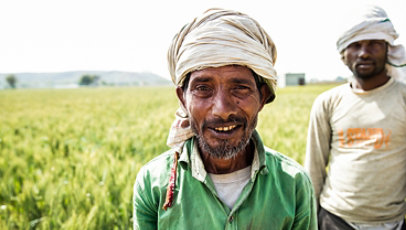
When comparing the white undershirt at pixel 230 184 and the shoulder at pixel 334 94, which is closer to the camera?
the white undershirt at pixel 230 184

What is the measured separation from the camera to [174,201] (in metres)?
1.26

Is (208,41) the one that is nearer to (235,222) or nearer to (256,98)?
(256,98)

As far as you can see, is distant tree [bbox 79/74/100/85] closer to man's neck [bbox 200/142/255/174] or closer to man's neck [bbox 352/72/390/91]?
man's neck [bbox 352/72/390/91]

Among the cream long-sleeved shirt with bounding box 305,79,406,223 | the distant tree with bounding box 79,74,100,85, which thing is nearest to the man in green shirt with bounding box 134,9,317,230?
the cream long-sleeved shirt with bounding box 305,79,406,223

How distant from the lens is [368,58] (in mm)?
1948

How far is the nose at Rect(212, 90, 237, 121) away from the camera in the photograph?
1.20 metres

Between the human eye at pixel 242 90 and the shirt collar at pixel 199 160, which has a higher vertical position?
the human eye at pixel 242 90

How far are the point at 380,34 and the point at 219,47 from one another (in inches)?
52.6

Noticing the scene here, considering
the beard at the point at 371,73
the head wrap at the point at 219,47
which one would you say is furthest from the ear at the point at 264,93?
the beard at the point at 371,73

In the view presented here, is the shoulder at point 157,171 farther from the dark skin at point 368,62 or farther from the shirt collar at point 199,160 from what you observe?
the dark skin at point 368,62

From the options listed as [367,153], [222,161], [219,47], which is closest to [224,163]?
[222,161]

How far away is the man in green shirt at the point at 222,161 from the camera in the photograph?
123 cm

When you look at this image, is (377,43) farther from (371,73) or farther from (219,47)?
(219,47)

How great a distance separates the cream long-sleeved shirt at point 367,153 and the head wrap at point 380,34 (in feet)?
0.35
